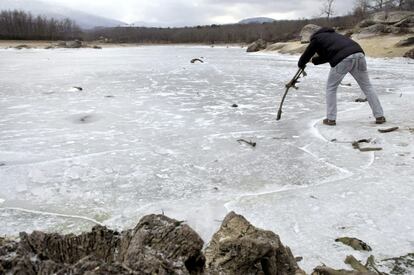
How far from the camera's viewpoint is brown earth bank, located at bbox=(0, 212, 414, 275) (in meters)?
1.69

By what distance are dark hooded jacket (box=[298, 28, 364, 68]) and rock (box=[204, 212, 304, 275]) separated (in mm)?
4494

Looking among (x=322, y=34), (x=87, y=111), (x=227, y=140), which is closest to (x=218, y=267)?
(x=227, y=140)

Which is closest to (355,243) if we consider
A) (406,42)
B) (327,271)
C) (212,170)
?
(327,271)

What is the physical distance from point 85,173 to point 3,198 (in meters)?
0.83

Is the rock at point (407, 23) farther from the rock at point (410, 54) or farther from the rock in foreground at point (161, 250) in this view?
the rock in foreground at point (161, 250)

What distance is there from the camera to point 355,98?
889 centimetres

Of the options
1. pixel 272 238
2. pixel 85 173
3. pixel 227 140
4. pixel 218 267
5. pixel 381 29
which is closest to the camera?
pixel 218 267

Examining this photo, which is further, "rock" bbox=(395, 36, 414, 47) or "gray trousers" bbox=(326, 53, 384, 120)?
"rock" bbox=(395, 36, 414, 47)

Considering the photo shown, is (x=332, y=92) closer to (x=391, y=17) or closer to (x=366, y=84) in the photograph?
(x=366, y=84)

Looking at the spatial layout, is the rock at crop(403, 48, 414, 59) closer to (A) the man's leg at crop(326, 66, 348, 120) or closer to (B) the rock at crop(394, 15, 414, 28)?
(B) the rock at crop(394, 15, 414, 28)

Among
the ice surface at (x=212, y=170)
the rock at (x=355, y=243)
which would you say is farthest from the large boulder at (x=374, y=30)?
the rock at (x=355, y=243)

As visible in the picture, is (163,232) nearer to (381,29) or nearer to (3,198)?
(3,198)

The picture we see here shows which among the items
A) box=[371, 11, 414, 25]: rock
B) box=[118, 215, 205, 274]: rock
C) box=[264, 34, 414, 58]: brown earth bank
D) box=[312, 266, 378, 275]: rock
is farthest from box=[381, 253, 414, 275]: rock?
box=[371, 11, 414, 25]: rock

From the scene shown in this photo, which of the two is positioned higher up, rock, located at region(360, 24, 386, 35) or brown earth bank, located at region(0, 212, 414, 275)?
rock, located at region(360, 24, 386, 35)
